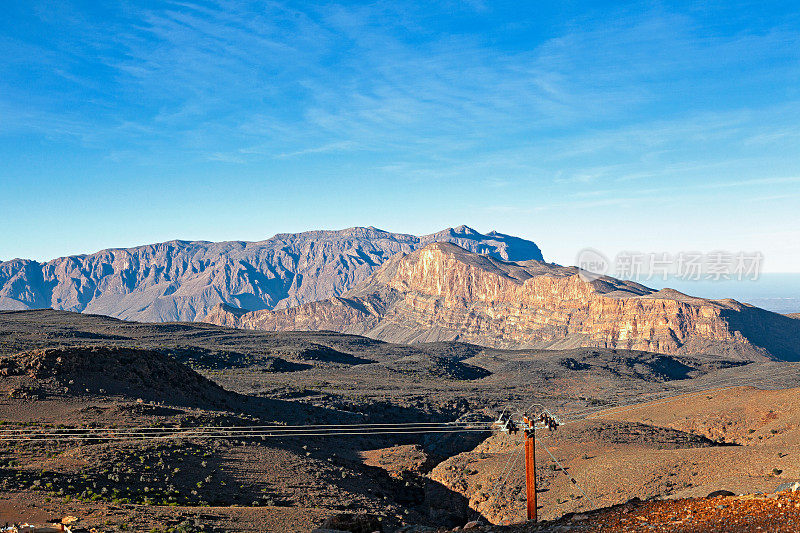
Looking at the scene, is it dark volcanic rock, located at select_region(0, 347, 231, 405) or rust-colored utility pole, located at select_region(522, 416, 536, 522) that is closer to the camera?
rust-colored utility pole, located at select_region(522, 416, 536, 522)

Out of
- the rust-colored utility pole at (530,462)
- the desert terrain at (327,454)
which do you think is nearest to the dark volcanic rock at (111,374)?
the desert terrain at (327,454)

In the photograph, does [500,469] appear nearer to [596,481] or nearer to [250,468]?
[596,481]

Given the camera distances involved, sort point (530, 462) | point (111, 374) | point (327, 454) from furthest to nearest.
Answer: point (111, 374), point (327, 454), point (530, 462)

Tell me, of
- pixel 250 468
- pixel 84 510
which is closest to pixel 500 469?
pixel 250 468

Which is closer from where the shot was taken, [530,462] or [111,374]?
[530,462]

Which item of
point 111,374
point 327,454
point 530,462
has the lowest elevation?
point 327,454

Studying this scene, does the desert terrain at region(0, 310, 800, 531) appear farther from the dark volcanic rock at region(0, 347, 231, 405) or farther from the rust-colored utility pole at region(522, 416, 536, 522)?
the rust-colored utility pole at region(522, 416, 536, 522)

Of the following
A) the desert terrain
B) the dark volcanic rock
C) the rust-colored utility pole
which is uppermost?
the rust-colored utility pole

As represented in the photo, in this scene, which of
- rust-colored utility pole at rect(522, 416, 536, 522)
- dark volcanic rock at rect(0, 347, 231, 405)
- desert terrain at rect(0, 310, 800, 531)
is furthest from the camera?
dark volcanic rock at rect(0, 347, 231, 405)

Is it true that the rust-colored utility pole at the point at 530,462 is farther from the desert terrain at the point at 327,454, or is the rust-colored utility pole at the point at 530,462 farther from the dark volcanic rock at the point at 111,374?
the dark volcanic rock at the point at 111,374

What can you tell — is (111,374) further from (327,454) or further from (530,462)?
(530,462)

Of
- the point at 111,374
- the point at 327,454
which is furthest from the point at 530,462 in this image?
the point at 111,374

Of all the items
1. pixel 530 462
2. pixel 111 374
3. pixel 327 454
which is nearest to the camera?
pixel 530 462

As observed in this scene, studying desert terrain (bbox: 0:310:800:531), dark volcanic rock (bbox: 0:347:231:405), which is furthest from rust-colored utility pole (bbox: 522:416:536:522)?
dark volcanic rock (bbox: 0:347:231:405)
